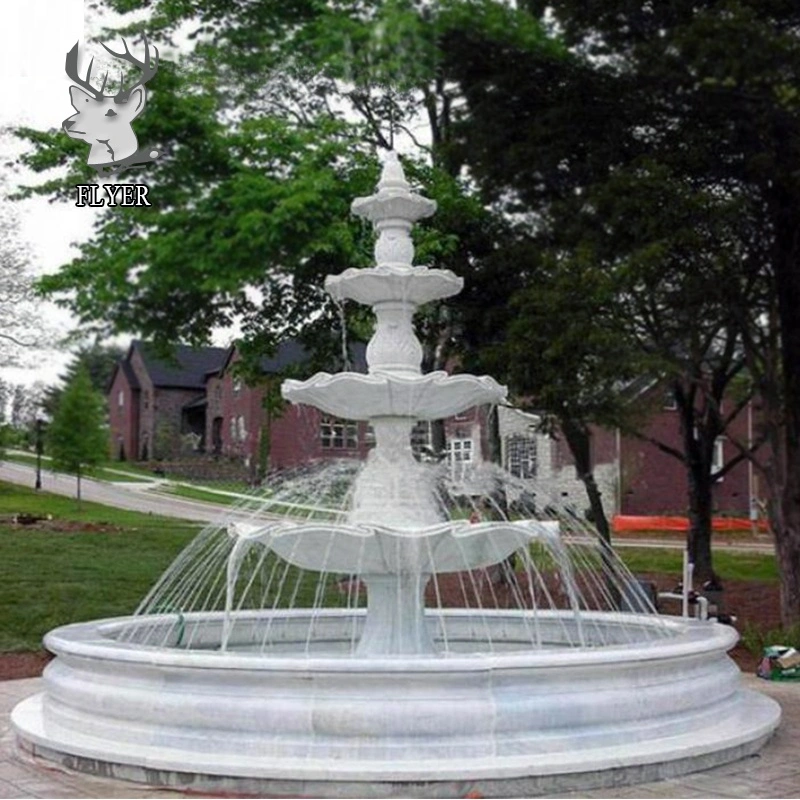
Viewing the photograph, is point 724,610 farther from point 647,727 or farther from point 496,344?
point 647,727

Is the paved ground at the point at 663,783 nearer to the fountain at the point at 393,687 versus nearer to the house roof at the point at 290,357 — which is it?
the fountain at the point at 393,687

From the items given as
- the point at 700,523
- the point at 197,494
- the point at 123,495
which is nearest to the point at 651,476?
the point at 197,494

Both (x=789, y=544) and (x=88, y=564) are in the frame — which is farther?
(x=88, y=564)

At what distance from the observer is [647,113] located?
1666 centimetres

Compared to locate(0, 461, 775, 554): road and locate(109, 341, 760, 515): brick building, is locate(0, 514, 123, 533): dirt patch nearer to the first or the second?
locate(0, 461, 775, 554): road

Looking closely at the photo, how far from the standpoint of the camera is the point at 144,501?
37969 millimetres

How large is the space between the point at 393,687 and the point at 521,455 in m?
25.5

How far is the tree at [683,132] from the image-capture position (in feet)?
49.2

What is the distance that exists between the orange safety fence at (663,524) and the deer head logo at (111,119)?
75.5ft

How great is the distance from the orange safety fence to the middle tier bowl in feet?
91.6

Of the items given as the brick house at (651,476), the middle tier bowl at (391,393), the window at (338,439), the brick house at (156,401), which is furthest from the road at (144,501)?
the middle tier bowl at (391,393)

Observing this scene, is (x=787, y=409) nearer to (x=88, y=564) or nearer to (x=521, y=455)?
(x=88, y=564)

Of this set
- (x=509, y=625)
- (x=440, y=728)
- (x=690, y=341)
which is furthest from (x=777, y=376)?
(x=440, y=728)

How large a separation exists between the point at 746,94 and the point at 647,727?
33.9 feet
